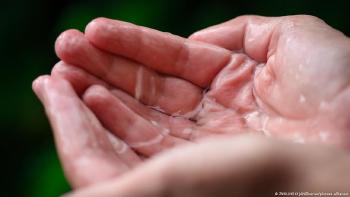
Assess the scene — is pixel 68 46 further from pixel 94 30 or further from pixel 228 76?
pixel 228 76

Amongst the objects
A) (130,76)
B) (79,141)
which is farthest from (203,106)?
(79,141)

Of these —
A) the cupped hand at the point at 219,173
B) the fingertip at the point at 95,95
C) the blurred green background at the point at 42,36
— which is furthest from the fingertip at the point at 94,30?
the blurred green background at the point at 42,36

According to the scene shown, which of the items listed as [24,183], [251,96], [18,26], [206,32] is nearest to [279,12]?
[206,32]

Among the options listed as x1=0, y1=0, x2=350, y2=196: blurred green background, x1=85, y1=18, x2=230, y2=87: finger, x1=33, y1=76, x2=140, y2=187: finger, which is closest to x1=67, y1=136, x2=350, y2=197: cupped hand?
x1=33, y1=76, x2=140, y2=187: finger

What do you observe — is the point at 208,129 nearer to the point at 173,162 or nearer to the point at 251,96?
the point at 251,96

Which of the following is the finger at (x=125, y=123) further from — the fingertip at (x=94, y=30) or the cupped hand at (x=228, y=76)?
the fingertip at (x=94, y=30)

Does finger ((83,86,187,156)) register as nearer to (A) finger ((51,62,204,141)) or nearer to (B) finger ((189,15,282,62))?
(A) finger ((51,62,204,141))
